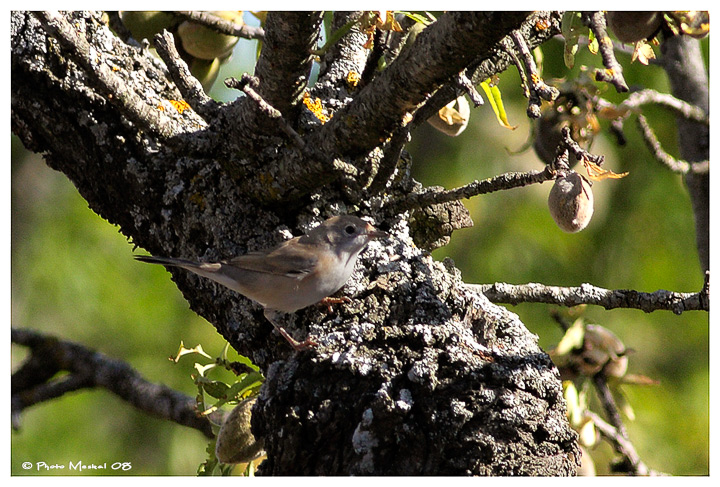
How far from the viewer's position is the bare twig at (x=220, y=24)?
9.24 ft

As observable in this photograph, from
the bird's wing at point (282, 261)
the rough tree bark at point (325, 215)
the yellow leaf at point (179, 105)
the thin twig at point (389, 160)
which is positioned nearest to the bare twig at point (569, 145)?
the rough tree bark at point (325, 215)

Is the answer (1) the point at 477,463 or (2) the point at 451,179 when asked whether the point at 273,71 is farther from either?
(2) the point at 451,179

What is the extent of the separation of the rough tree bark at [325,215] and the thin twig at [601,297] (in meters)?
0.24

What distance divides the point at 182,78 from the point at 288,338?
2.90 feet

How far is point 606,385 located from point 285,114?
6.38 feet

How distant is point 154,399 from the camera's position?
3.39m

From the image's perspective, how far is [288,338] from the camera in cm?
195

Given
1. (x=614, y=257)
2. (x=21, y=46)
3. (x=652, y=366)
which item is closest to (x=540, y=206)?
(x=614, y=257)

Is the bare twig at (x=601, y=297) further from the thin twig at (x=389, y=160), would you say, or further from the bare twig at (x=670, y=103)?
the bare twig at (x=670, y=103)

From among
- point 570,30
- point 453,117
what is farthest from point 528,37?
point 453,117

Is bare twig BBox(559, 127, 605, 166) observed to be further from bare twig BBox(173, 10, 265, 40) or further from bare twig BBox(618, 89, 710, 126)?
bare twig BBox(173, 10, 265, 40)

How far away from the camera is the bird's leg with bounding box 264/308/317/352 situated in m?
1.86

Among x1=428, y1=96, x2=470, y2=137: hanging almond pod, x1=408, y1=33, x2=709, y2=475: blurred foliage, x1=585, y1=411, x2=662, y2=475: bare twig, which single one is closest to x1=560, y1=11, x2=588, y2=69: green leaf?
x1=428, y1=96, x2=470, y2=137: hanging almond pod

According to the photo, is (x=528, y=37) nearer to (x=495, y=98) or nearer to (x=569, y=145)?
(x=495, y=98)
